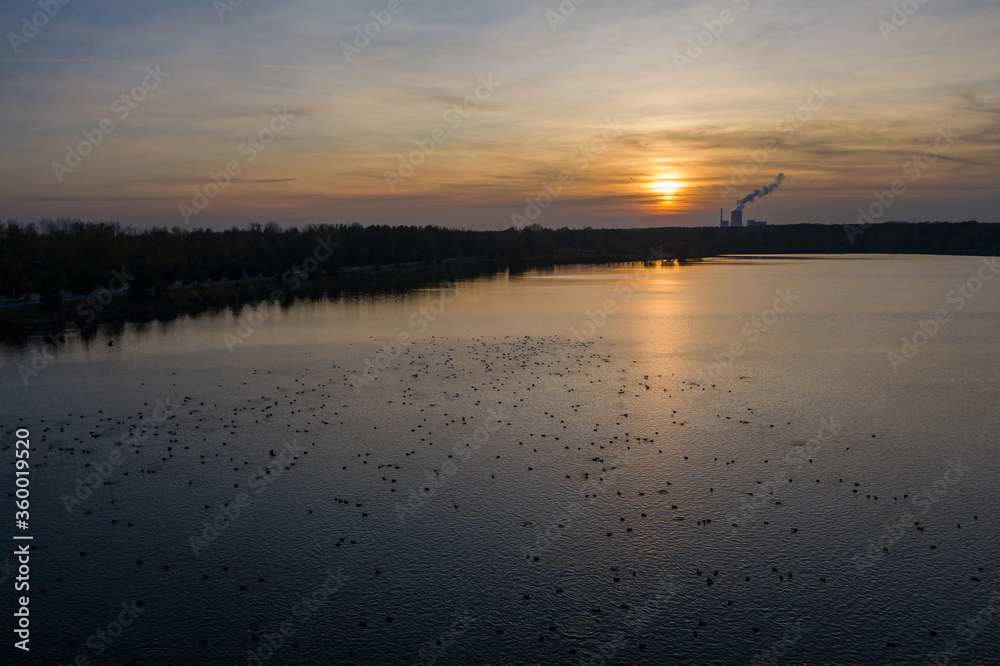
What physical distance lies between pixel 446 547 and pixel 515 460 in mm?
6312

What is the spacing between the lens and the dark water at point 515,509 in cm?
1292

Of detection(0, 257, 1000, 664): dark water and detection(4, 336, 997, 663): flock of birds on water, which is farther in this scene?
detection(4, 336, 997, 663): flock of birds on water

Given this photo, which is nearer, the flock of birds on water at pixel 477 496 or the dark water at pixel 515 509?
the dark water at pixel 515 509

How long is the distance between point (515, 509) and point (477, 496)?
1461mm

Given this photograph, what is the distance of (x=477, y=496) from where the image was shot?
A: 19438 mm

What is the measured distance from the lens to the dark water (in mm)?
12922

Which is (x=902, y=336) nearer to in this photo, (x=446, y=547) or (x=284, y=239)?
(x=446, y=547)

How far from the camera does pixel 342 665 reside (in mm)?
12039

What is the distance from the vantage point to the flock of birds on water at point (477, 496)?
1345 centimetres

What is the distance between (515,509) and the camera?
1842 cm

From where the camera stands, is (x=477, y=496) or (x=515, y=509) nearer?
(x=515, y=509)

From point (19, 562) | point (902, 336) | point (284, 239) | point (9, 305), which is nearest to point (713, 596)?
point (19, 562)

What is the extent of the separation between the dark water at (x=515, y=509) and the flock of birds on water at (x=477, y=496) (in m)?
0.09

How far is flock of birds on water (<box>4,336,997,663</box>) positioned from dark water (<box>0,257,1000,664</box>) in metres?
0.09
